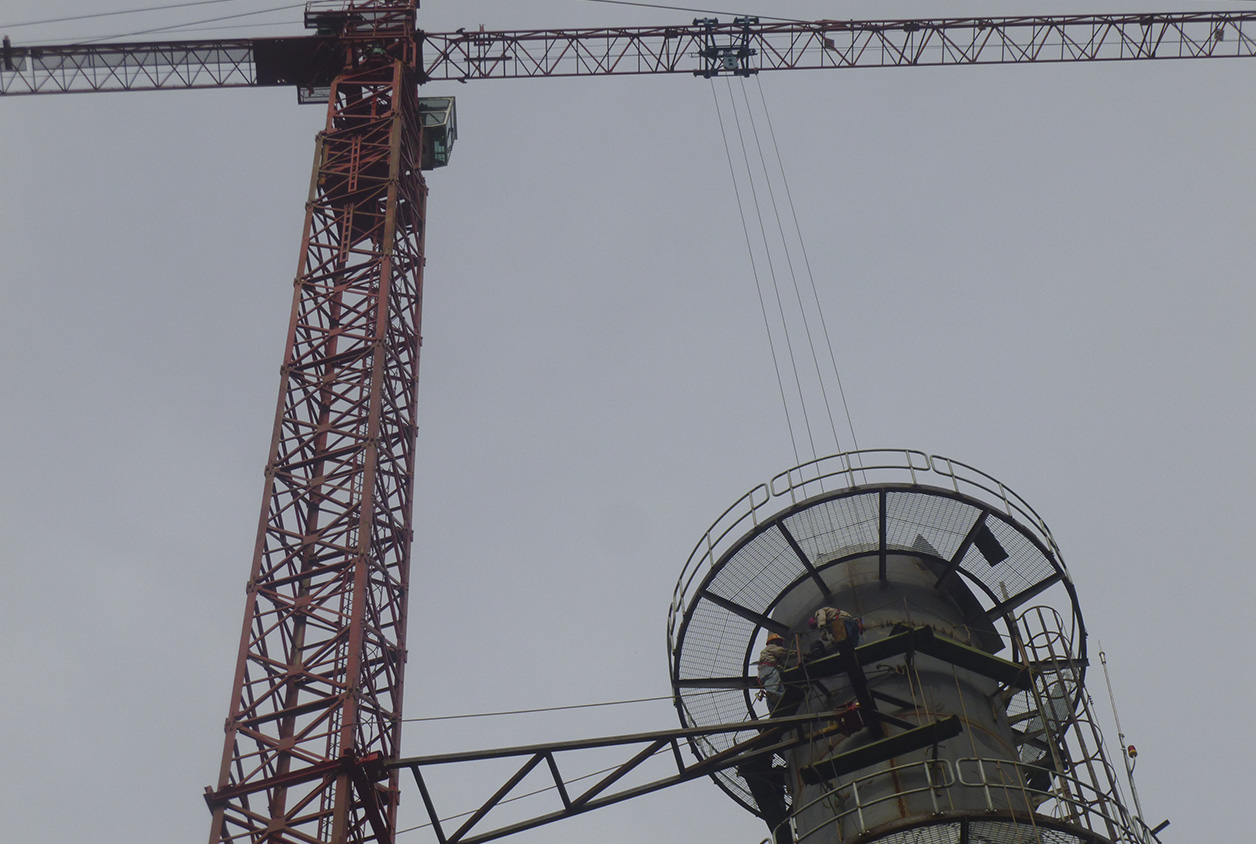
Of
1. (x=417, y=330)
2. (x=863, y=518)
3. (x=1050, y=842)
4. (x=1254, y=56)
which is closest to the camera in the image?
(x=1050, y=842)

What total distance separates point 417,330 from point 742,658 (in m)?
15.4

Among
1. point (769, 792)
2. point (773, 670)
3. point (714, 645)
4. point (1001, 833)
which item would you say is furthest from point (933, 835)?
point (714, 645)

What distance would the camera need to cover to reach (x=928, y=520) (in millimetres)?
24359

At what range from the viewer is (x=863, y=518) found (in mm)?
24188

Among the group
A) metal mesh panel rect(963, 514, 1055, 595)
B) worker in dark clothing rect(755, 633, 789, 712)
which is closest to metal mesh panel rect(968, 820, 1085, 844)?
worker in dark clothing rect(755, 633, 789, 712)

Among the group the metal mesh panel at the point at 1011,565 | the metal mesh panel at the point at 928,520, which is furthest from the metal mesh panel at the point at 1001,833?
the metal mesh panel at the point at 1011,565

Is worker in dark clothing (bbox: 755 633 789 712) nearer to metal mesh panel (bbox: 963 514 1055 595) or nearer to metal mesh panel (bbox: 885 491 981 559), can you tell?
metal mesh panel (bbox: 885 491 981 559)

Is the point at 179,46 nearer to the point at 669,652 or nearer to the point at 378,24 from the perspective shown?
the point at 378,24

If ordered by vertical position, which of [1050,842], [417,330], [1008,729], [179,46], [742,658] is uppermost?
A: [179,46]

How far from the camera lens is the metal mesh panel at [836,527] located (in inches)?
948

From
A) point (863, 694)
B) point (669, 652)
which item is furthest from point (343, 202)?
point (863, 694)

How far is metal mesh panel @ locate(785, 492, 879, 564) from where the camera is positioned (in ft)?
79.0

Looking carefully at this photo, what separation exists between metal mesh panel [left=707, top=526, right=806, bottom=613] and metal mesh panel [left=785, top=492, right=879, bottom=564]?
30 cm

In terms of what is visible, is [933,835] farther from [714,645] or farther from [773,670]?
[714,645]
